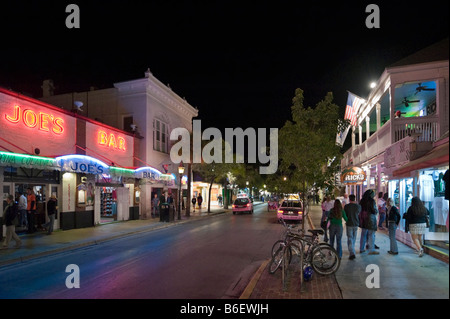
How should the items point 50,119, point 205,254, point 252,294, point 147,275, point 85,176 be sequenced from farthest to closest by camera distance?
1. point 85,176
2. point 50,119
3. point 205,254
4. point 147,275
5. point 252,294

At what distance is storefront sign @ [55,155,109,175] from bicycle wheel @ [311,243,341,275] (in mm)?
11658

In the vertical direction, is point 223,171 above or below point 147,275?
above

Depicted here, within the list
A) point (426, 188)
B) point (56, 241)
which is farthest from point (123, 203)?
point (426, 188)

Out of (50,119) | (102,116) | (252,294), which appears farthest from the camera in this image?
(102,116)

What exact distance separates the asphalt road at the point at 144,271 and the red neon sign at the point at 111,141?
27.0 feet

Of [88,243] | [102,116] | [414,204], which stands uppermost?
[102,116]

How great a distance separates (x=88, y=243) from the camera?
12.6 metres

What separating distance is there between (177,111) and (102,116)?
6.95 m

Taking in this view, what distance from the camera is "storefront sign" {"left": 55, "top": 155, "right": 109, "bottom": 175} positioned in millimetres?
14461

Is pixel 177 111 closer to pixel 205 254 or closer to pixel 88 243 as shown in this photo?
pixel 88 243

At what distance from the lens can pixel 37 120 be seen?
48.5ft
